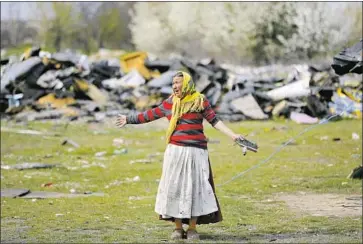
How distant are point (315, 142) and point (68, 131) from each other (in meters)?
7.46

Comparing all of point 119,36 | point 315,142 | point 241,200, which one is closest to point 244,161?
point 315,142

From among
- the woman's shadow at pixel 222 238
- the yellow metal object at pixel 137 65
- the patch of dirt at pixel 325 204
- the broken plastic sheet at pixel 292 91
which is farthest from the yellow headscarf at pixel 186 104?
the yellow metal object at pixel 137 65

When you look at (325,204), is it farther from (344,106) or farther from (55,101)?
(55,101)

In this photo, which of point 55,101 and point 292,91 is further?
point 55,101

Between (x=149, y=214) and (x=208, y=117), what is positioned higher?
(x=208, y=117)

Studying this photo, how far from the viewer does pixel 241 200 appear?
11.2 metres

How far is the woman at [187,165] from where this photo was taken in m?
7.65

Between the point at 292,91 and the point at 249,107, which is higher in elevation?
the point at 292,91

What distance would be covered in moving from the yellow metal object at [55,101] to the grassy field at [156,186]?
4263 millimetres

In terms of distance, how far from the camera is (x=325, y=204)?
35.4 ft

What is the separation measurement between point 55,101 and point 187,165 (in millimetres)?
20515

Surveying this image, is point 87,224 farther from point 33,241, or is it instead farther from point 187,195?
point 187,195

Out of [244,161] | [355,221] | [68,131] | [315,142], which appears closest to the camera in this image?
[355,221]

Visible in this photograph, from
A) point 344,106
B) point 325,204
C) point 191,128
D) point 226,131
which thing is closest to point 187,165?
point 191,128
